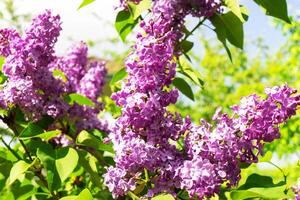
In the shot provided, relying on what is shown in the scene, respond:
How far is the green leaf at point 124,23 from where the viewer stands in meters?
2.73

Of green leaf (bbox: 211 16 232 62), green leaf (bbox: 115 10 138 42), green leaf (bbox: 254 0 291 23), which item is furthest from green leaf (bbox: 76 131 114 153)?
green leaf (bbox: 254 0 291 23)

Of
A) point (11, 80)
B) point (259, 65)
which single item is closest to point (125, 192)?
point (11, 80)

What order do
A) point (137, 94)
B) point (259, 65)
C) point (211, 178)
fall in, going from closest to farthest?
point (211, 178), point (137, 94), point (259, 65)

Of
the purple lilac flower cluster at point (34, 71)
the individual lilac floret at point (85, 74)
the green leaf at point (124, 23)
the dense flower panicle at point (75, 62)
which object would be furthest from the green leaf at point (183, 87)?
the dense flower panicle at point (75, 62)

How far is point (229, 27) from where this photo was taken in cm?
254

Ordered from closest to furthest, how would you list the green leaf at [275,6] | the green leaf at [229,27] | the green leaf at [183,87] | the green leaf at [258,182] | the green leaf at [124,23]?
the green leaf at [258,182] → the green leaf at [275,6] → the green leaf at [229,27] → the green leaf at [124,23] → the green leaf at [183,87]

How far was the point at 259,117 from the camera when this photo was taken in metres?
2.04

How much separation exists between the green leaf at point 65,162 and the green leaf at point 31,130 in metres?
0.13

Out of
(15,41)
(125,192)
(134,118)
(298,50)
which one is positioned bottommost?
(125,192)

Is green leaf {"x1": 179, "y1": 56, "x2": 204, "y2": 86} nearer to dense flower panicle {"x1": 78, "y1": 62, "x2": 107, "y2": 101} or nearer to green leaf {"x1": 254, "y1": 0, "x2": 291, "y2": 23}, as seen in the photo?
green leaf {"x1": 254, "y1": 0, "x2": 291, "y2": 23}

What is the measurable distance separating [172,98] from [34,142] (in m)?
0.81

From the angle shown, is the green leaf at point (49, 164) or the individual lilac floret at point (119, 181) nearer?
the individual lilac floret at point (119, 181)

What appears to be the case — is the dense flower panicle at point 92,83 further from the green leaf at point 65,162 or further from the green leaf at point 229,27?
the green leaf at point 229,27

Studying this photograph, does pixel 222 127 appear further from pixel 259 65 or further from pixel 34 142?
pixel 259 65
